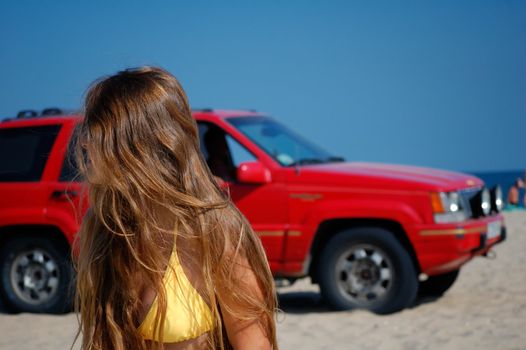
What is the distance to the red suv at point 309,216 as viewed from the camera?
7.11m

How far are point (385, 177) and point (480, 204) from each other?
0.95m

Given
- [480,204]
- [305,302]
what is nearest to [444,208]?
[480,204]

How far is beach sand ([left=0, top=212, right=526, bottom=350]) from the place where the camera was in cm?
631

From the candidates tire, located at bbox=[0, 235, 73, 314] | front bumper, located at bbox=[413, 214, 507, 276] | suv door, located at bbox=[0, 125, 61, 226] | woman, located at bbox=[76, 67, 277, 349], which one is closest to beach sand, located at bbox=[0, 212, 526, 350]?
tire, located at bbox=[0, 235, 73, 314]

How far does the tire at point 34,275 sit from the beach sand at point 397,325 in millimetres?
127

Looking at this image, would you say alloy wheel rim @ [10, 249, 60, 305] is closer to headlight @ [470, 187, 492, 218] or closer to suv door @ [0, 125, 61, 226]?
suv door @ [0, 125, 61, 226]

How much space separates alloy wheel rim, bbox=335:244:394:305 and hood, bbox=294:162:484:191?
22.4 inches

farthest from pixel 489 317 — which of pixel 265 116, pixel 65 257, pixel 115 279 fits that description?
pixel 115 279

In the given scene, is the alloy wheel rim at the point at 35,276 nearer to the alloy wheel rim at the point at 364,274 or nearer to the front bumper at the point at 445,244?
the alloy wheel rim at the point at 364,274

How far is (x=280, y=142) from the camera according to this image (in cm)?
804

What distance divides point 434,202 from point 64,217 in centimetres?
338

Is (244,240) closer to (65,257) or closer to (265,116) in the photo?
(65,257)

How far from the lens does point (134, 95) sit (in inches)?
74.4

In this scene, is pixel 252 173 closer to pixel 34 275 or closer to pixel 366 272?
pixel 366 272
